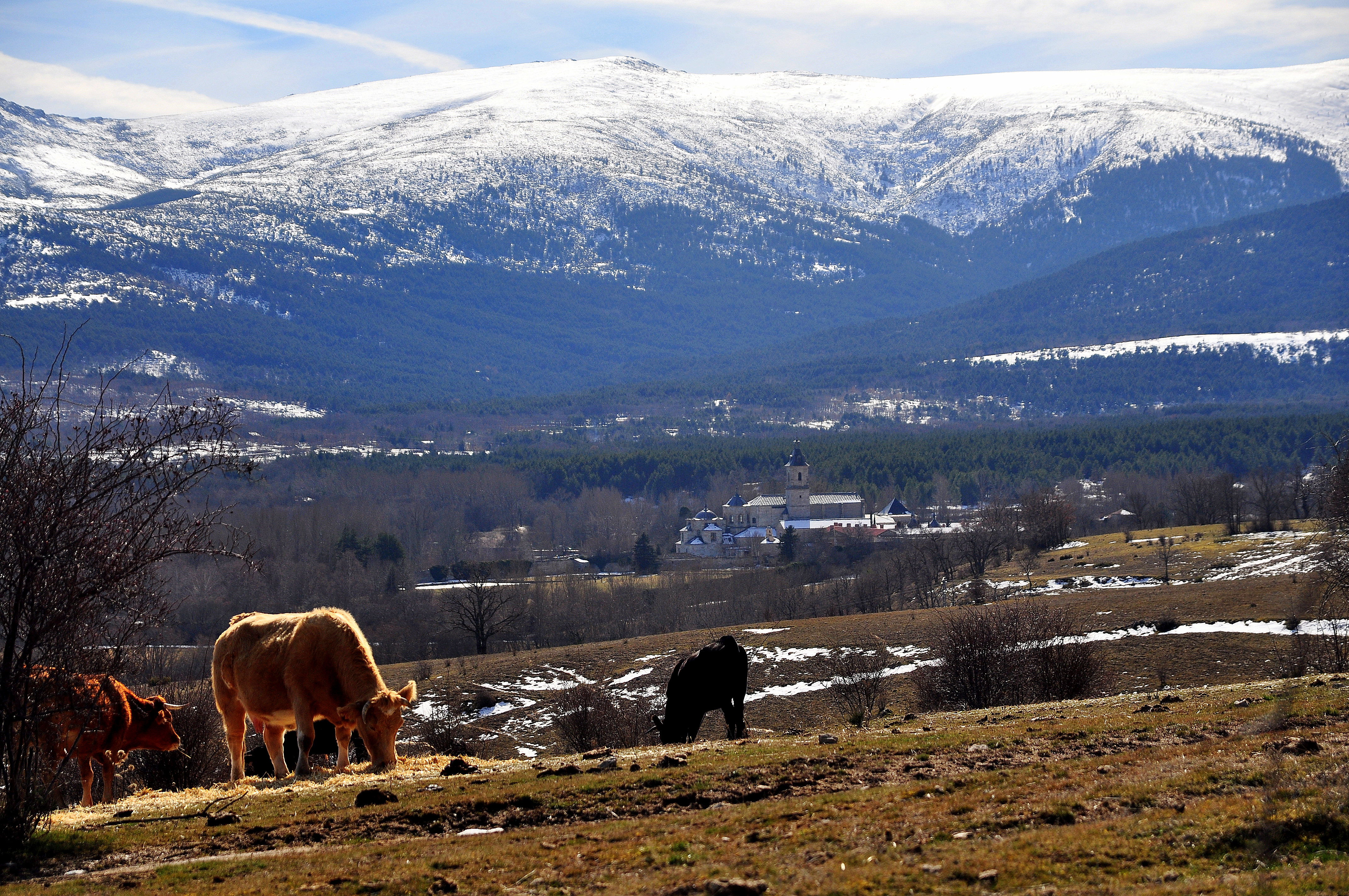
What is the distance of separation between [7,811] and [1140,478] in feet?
650

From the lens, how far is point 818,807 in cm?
1230

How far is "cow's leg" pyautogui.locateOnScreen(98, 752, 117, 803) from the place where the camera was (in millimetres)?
18250

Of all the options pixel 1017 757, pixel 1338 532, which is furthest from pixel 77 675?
pixel 1338 532

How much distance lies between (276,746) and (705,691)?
A: 842 cm

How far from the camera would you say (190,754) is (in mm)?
28172

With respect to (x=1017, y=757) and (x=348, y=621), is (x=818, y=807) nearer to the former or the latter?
(x=1017, y=757)

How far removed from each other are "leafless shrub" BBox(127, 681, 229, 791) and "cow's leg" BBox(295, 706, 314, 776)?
3.78 m

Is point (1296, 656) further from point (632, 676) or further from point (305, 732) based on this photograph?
point (305, 732)

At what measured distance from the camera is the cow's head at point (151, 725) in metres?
18.8

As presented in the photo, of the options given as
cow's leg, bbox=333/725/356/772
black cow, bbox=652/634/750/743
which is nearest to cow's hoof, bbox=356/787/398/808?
cow's leg, bbox=333/725/356/772

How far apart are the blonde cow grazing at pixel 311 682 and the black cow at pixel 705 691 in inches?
264

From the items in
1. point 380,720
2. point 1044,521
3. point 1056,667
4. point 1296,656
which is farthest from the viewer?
point 1044,521

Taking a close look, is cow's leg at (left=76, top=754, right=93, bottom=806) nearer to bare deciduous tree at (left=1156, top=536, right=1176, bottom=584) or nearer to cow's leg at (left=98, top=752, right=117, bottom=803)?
cow's leg at (left=98, top=752, right=117, bottom=803)

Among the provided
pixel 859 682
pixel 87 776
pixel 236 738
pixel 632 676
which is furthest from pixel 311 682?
pixel 632 676
